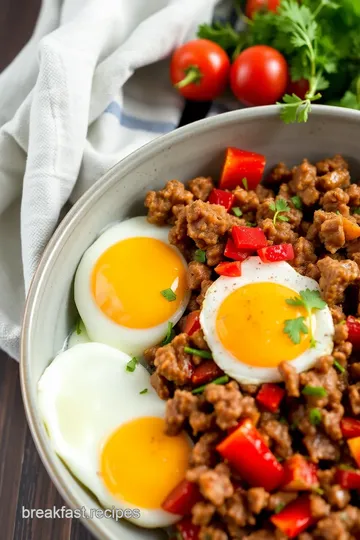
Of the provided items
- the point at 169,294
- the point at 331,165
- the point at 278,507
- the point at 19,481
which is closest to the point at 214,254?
the point at 169,294

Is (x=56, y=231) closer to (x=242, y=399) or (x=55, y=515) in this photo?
(x=242, y=399)

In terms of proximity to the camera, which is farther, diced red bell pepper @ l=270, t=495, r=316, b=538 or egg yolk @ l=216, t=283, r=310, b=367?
egg yolk @ l=216, t=283, r=310, b=367

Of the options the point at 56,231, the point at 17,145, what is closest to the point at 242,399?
the point at 56,231

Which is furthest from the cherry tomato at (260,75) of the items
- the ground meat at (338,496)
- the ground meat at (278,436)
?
the ground meat at (338,496)

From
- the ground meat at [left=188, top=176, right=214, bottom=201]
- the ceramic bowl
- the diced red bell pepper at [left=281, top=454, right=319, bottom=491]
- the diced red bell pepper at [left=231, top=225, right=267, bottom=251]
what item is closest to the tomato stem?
the ceramic bowl

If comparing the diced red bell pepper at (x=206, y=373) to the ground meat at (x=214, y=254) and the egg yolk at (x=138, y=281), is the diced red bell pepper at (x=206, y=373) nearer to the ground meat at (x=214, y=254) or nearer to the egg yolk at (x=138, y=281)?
the egg yolk at (x=138, y=281)

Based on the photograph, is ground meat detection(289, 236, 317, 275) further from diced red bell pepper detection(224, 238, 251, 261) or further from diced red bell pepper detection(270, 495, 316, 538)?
diced red bell pepper detection(270, 495, 316, 538)
